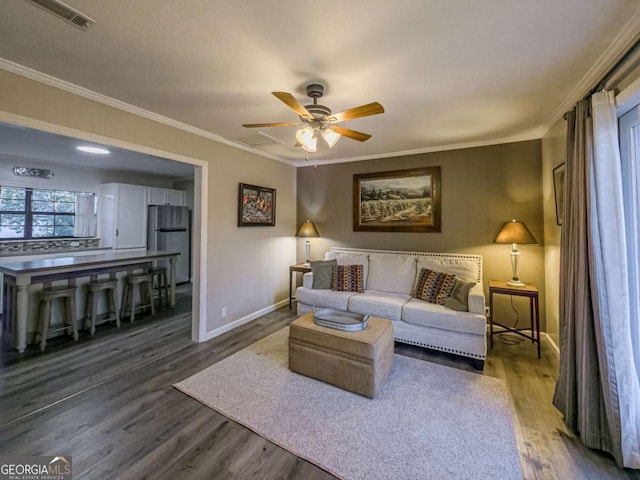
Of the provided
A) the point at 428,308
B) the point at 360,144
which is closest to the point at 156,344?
the point at 428,308

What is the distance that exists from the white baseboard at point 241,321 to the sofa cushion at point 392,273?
5.42ft

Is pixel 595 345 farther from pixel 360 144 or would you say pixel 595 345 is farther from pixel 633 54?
pixel 360 144

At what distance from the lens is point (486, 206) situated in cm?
354

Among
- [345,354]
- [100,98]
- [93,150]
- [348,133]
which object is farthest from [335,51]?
[93,150]

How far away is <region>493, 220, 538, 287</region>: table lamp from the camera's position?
118 inches

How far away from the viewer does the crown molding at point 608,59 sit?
149 cm

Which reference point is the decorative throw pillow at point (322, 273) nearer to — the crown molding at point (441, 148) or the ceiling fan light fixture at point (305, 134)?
the crown molding at point (441, 148)

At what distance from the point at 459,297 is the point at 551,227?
1.33m

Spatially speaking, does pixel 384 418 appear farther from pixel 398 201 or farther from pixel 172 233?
pixel 172 233

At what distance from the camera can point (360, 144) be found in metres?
3.67

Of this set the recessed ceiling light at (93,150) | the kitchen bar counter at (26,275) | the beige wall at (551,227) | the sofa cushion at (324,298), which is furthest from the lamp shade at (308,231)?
the recessed ceiling light at (93,150)

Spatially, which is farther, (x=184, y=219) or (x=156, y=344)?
(x=184, y=219)

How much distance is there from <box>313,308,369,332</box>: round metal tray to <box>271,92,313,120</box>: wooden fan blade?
5.79 ft

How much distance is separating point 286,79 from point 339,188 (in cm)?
260
